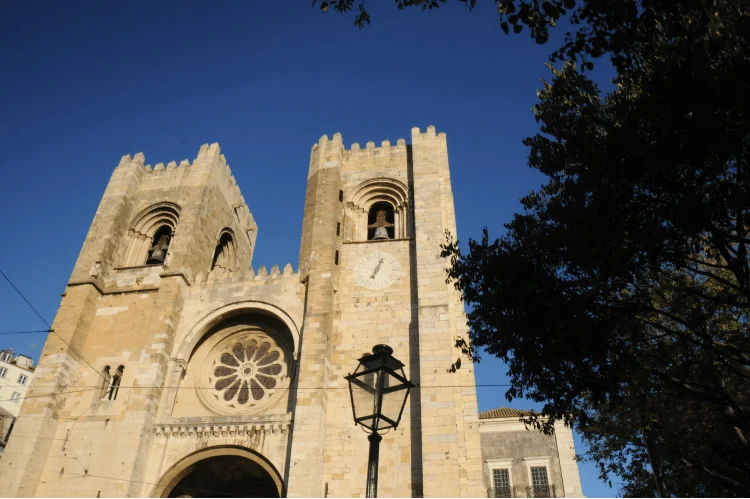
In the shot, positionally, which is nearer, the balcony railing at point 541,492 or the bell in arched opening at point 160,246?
the balcony railing at point 541,492

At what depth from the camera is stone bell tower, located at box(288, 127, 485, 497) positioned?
543 inches

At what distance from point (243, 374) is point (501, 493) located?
9.93 metres

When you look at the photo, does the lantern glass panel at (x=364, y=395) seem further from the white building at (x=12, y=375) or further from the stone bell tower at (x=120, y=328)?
the white building at (x=12, y=375)

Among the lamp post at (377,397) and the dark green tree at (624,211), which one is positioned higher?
the dark green tree at (624,211)

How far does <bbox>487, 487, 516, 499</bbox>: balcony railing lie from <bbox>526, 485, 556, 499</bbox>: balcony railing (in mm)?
557

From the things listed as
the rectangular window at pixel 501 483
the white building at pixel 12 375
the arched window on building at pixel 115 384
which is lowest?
the rectangular window at pixel 501 483

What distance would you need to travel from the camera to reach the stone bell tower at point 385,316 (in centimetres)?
1380

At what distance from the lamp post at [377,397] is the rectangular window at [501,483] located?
16.5 m

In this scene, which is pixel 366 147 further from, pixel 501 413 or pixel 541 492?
pixel 541 492

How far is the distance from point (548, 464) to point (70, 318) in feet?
52.6

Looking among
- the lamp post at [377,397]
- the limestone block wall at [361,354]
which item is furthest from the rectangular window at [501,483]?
the lamp post at [377,397]

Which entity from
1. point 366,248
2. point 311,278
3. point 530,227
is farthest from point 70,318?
point 530,227

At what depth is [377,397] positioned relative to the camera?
567 cm

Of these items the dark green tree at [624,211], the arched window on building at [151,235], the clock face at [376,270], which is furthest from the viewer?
the arched window on building at [151,235]
